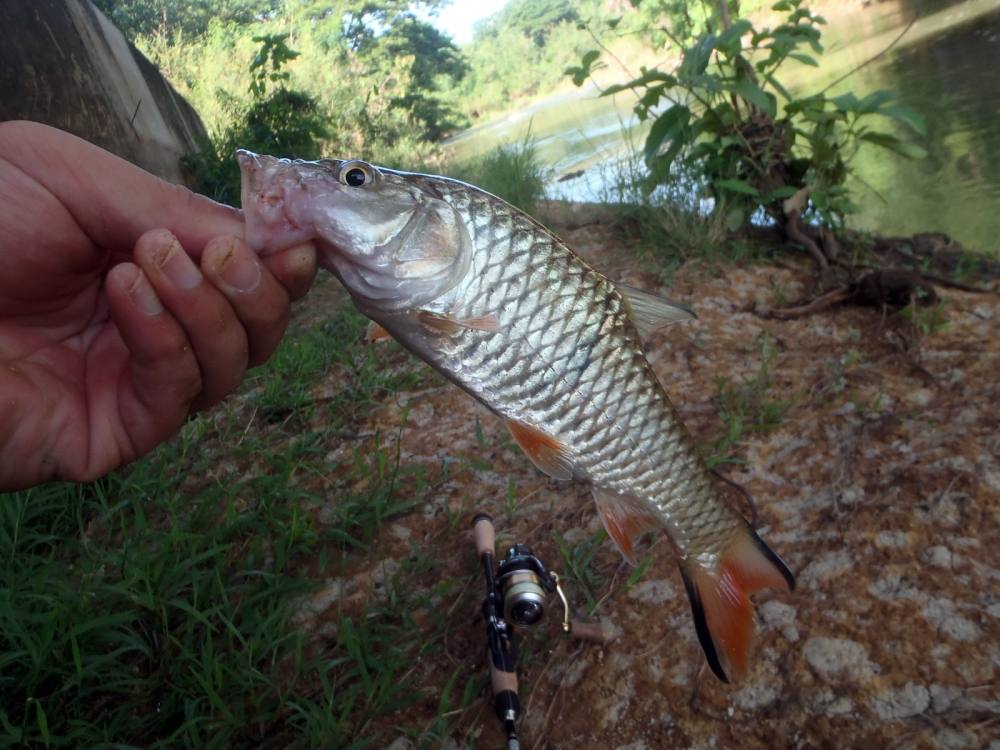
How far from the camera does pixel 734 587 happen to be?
1.74m

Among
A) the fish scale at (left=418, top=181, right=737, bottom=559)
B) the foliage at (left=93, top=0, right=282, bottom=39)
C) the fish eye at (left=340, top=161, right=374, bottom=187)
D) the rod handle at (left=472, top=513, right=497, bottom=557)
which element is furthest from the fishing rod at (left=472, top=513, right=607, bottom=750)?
the foliage at (left=93, top=0, right=282, bottom=39)

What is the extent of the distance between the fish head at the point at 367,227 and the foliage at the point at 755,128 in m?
3.43

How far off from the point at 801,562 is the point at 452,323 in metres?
1.61

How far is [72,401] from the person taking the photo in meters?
1.58

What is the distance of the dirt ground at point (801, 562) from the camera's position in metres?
1.82

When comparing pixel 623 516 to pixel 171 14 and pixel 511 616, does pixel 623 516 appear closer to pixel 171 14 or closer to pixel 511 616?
pixel 511 616

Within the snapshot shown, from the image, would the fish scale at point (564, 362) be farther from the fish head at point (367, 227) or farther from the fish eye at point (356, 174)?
the fish eye at point (356, 174)

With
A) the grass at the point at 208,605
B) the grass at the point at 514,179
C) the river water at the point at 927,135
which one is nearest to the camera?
the grass at the point at 208,605

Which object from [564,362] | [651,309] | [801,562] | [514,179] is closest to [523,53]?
[514,179]

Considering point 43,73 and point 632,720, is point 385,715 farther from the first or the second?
point 43,73

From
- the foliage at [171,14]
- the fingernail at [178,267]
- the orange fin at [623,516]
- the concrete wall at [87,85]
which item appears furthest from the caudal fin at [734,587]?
the foliage at [171,14]

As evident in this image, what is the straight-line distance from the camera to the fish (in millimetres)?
1404

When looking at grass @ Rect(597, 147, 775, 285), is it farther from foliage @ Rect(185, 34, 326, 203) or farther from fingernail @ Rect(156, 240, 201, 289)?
foliage @ Rect(185, 34, 326, 203)

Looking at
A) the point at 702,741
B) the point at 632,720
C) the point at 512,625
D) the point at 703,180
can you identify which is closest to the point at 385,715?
the point at 512,625
